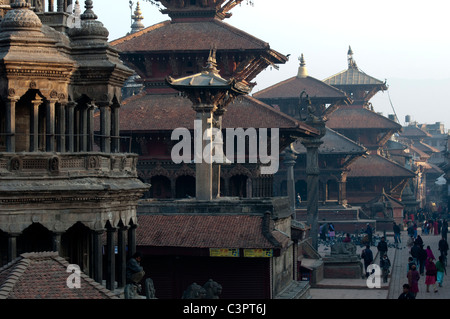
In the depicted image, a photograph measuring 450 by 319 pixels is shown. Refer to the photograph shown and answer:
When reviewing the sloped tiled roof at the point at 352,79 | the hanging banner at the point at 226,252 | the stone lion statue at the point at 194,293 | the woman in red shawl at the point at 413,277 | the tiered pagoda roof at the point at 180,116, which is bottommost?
the woman in red shawl at the point at 413,277

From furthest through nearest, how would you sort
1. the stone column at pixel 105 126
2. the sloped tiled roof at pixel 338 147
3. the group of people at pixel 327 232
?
Answer: the sloped tiled roof at pixel 338 147 → the group of people at pixel 327 232 → the stone column at pixel 105 126

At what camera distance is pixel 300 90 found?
9006 cm

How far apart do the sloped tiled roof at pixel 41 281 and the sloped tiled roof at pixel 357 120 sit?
77.7 meters

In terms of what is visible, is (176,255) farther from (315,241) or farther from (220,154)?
(315,241)

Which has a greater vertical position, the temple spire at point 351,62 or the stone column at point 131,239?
the temple spire at point 351,62

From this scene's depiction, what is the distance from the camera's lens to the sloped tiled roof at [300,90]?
3489 inches

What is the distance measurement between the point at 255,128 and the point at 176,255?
15102 mm

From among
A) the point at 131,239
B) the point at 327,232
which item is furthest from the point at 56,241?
the point at 327,232

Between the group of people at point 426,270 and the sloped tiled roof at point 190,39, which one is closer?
the group of people at point 426,270

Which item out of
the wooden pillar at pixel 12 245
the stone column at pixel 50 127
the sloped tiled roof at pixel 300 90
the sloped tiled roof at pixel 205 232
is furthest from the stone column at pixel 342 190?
the wooden pillar at pixel 12 245

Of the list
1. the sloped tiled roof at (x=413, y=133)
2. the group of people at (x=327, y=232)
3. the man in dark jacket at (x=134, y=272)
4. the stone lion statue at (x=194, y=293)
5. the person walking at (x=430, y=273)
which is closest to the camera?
the stone lion statue at (x=194, y=293)

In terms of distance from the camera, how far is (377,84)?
348 feet

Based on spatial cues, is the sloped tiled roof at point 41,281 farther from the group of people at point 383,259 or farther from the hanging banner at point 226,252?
the group of people at point 383,259
